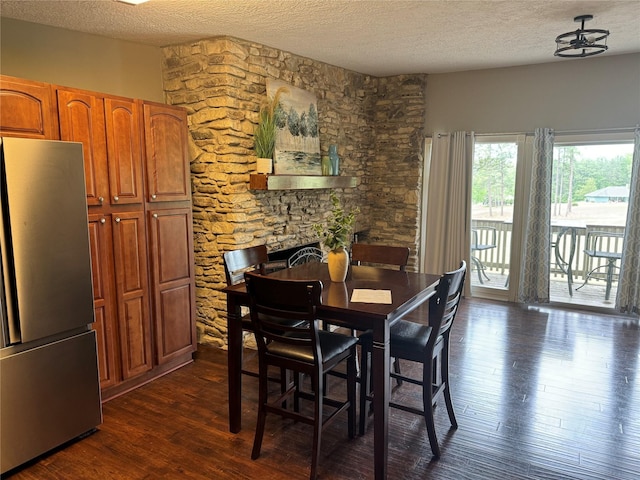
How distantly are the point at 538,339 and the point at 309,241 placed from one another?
2472 mm

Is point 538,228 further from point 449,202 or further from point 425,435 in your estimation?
point 425,435

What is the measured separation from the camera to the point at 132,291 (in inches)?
131

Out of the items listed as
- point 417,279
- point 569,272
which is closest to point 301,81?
point 417,279

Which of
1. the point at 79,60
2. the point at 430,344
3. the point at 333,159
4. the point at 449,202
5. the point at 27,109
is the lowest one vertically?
the point at 430,344

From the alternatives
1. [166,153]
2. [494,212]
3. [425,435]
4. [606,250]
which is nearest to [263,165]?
[166,153]

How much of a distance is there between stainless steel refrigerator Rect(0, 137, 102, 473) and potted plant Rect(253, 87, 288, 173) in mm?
1706

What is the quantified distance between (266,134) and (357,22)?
1199 millimetres

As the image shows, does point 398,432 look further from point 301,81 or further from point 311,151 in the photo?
point 301,81

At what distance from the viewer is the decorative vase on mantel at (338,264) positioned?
9.50ft

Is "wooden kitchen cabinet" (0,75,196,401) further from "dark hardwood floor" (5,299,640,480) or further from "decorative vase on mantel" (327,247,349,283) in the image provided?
"decorative vase on mantel" (327,247,349,283)

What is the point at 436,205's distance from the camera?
19.5 feet

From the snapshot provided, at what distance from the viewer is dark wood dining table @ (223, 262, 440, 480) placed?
7.50 ft

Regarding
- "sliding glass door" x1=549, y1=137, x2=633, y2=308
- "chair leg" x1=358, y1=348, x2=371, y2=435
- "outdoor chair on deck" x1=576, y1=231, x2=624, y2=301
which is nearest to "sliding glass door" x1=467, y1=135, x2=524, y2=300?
"sliding glass door" x1=549, y1=137, x2=633, y2=308

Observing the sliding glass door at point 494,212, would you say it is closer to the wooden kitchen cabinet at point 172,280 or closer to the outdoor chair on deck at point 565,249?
the outdoor chair on deck at point 565,249
